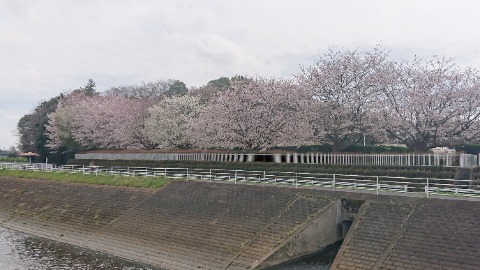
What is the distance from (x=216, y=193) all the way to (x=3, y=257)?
15.0 m

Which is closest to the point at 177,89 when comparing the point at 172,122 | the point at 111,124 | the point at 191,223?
the point at 111,124

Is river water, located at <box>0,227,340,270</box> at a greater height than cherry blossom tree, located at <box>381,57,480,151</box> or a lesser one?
lesser

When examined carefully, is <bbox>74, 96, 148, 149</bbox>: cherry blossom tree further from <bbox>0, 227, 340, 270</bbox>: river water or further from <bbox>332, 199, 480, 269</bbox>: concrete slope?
<bbox>332, 199, 480, 269</bbox>: concrete slope

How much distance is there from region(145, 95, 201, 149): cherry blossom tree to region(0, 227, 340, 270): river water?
31.4 m

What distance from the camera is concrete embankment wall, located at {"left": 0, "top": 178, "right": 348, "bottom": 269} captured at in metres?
27.1

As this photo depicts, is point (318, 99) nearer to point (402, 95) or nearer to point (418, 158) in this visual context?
point (402, 95)

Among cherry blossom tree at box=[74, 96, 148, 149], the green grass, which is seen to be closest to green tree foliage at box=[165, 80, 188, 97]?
cherry blossom tree at box=[74, 96, 148, 149]

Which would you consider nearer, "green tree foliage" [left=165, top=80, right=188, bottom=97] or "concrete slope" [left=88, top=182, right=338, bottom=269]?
"concrete slope" [left=88, top=182, right=338, bottom=269]

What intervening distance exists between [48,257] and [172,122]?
37.6 meters

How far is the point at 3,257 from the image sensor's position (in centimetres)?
2992

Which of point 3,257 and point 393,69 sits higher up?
point 393,69

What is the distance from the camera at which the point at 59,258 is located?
30047mm

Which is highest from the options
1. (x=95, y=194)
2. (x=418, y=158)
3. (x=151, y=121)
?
(x=151, y=121)

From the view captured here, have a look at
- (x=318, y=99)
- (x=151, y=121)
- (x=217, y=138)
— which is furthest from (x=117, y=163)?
(x=318, y=99)
